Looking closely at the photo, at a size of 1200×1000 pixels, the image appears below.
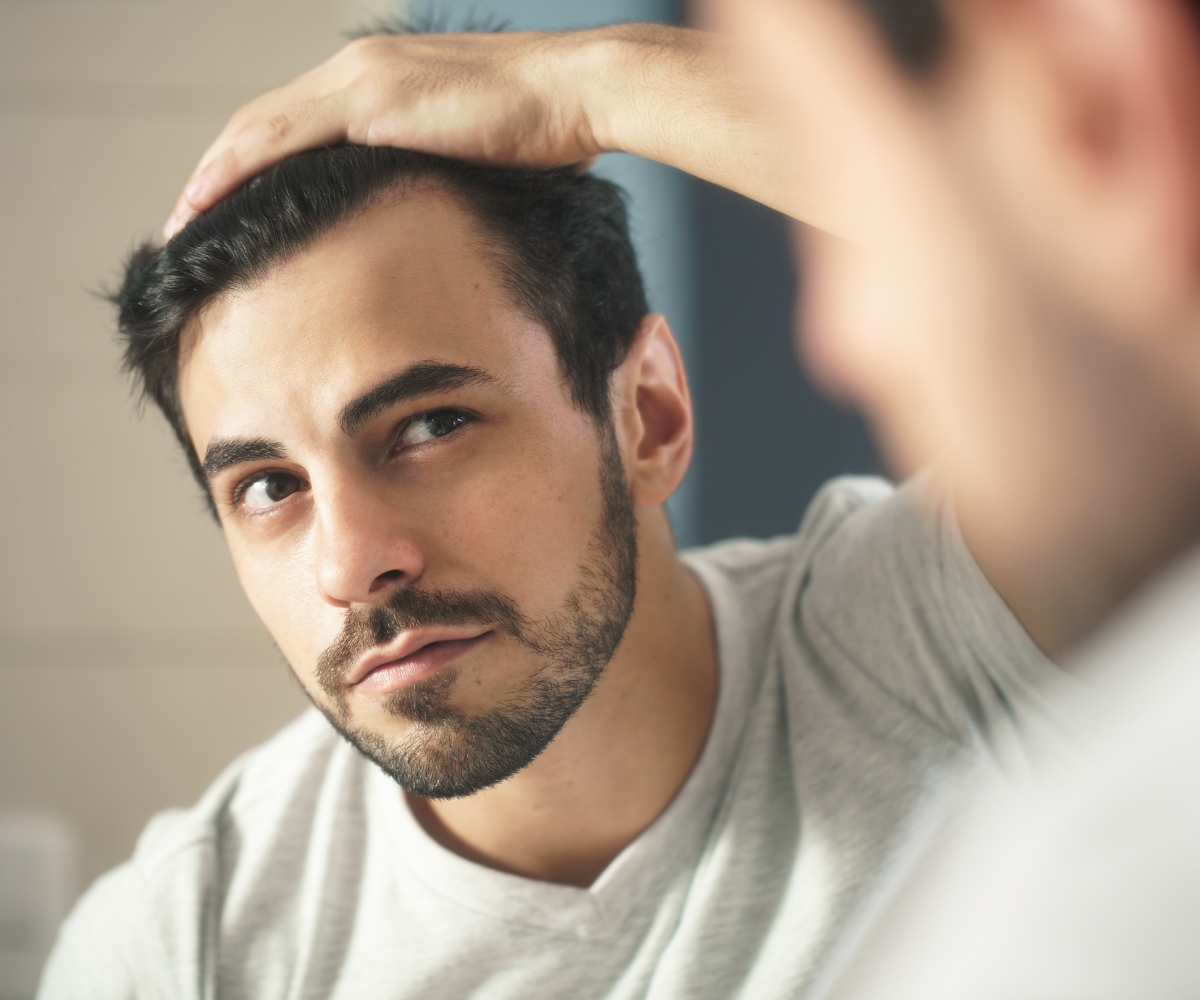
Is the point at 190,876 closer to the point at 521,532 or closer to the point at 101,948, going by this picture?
the point at 101,948

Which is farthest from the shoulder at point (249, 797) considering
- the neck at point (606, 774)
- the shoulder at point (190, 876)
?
the neck at point (606, 774)

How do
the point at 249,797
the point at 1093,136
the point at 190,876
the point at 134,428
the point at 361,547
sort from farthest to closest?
the point at 134,428 < the point at 249,797 < the point at 190,876 < the point at 361,547 < the point at 1093,136

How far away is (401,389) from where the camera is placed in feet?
2.36

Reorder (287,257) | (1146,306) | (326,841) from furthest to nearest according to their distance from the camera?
(326,841) → (287,257) → (1146,306)

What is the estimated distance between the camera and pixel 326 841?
934 mm

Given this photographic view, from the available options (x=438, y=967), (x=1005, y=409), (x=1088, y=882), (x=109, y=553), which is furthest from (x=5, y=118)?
(x=1088, y=882)

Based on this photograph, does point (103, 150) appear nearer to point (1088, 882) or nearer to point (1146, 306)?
point (1146, 306)

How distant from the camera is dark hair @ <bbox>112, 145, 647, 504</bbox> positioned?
765 mm

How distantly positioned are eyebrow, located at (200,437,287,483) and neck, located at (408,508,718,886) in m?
0.37

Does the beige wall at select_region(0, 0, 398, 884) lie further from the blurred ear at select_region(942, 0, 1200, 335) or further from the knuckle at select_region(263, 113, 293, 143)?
the blurred ear at select_region(942, 0, 1200, 335)

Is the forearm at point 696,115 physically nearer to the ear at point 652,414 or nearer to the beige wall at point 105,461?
the ear at point 652,414

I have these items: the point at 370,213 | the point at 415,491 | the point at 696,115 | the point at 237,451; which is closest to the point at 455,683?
the point at 415,491

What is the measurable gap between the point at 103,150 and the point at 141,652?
0.78m

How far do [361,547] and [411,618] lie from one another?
0.23ft
